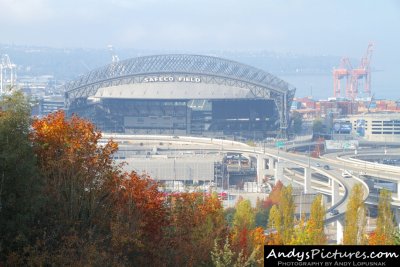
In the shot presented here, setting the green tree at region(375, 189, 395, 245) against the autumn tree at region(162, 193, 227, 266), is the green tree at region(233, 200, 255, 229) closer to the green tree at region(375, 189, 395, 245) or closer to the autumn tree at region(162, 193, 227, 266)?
the green tree at region(375, 189, 395, 245)

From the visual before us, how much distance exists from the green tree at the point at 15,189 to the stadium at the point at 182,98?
833 inches

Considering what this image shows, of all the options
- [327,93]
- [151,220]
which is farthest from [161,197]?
[327,93]

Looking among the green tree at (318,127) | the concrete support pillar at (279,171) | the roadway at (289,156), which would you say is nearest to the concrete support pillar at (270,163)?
the roadway at (289,156)

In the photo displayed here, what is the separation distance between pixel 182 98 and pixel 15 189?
70.2ft

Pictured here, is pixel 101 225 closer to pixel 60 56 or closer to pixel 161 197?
pixel 161 197

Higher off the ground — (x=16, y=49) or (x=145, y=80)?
(x=16, y=49)

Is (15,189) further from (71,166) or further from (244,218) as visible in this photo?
(244,218)

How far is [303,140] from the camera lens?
24328 mm

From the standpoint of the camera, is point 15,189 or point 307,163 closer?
point 15,189

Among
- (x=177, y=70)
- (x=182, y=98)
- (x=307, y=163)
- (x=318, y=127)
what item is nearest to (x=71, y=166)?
(x=307, y=163)

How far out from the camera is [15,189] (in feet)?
A: 12.3

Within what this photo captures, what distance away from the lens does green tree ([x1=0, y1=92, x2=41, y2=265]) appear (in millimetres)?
3689

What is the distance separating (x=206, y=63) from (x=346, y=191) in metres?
13.8

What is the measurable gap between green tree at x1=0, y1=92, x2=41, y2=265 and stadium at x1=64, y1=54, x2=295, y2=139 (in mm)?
21162
